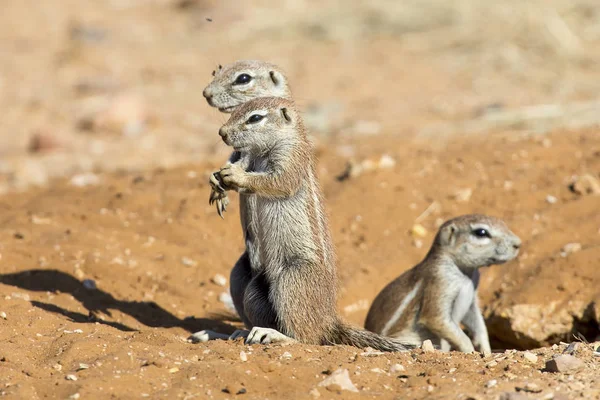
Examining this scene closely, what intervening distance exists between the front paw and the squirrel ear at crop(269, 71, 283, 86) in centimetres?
178

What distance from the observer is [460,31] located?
1777cm

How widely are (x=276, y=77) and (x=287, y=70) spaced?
9.54 metres

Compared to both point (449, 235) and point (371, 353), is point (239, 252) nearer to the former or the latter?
point (449, 235)

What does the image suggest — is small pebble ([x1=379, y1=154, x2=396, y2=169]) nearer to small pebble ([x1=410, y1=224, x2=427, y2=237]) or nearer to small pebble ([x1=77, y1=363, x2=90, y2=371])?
small pebble ([x1=410, y1=224, x2=427, y2=237])

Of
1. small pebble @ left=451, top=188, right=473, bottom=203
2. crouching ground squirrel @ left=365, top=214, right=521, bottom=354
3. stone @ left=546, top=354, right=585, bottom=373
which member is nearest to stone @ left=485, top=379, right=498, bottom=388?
stone @ left=546, top=354, right=585, bottom=373

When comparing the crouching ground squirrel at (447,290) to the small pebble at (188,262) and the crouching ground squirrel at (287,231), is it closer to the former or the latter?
the crouching ground squirrel at (287,231)

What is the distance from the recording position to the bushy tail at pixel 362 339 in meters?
6.24

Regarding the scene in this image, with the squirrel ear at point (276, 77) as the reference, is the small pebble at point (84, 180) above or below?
below

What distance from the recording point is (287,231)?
6426 mm

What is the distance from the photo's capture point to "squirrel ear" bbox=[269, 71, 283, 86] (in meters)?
7.81

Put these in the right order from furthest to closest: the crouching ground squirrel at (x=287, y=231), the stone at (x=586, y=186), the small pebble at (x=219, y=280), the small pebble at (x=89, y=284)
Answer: the stone at (x=586, y=186)
the small pebble at (x=219, y=280)
the small pebble at (x=89, y=284)
the crouching ground squirrel at (x=287, y=231)

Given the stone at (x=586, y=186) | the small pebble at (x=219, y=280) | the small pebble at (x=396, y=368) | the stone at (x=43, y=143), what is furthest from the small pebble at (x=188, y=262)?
the stone at (x=43, y=143)

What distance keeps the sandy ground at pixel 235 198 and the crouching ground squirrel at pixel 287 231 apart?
523 millimetres

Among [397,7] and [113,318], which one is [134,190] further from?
[397,7]
